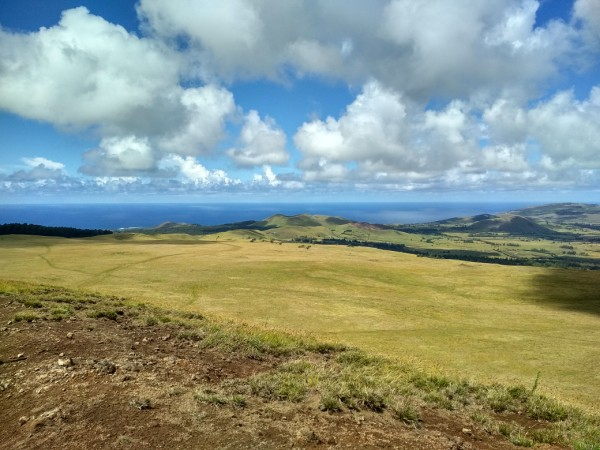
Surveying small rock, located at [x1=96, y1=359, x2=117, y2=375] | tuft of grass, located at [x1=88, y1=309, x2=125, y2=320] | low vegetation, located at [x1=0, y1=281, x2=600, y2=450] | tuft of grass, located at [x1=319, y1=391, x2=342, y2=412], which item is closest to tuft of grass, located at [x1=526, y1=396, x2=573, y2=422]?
low vegetation, located at [x1=0, y1=281, x2=600, y2=450]

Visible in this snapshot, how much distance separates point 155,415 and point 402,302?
171 ft

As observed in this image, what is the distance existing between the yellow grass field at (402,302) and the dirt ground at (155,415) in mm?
13327

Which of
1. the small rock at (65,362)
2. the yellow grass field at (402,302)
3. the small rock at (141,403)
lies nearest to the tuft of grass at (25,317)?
the small rock at (65,362)

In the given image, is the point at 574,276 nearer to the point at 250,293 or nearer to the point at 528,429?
the point at 250,293

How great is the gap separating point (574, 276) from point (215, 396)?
3729 inches

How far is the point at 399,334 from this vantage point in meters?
39.8

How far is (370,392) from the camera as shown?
1550 centimetres

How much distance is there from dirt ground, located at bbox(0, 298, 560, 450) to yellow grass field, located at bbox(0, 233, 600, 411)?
43.7 feet

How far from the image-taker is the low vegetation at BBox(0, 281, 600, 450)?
46.5ft

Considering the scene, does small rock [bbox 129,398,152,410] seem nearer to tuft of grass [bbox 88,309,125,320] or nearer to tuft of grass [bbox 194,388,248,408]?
tuft of grass [bbox 194,388,248,408]

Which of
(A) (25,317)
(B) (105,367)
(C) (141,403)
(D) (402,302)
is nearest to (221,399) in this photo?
(C) (141,403)

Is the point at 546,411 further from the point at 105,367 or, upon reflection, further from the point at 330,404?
the point at 105,367

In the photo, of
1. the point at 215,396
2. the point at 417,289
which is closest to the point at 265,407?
the point at 215,396

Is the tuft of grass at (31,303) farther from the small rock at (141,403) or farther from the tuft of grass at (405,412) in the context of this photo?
the tuft of grass at (405,412)
